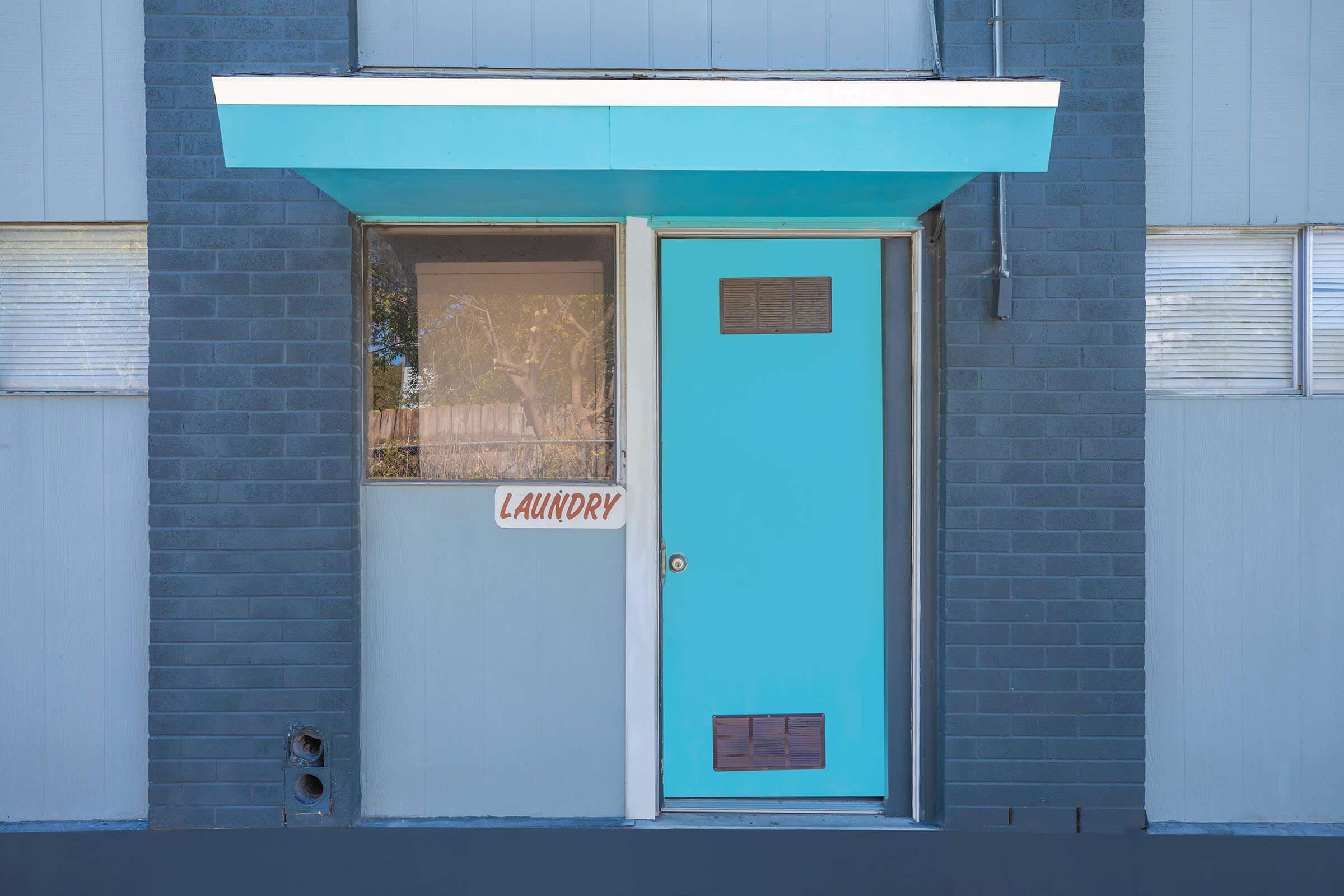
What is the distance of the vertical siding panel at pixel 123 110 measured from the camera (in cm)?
355

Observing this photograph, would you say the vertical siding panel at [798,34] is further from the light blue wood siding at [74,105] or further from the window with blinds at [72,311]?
the window with blinds at [72,311]

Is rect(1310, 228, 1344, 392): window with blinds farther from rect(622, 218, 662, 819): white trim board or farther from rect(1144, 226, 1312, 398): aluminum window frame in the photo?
rect(622, 218, 662, 819): white trim board

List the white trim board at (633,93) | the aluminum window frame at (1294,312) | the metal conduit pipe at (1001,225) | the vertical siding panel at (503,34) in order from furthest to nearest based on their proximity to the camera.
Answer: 1. the aluminum window frame at (1294,312)
2. the vertical siding panel at (503,34)
3. the metal conduit pipe at (1001,225)
4. the white trim board at (633,93)

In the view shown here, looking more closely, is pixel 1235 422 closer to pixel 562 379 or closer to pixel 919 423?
pixel 919 423

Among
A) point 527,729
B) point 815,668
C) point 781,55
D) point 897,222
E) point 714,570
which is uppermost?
point 781,55

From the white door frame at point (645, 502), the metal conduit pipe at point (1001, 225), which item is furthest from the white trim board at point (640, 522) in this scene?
the metal conduit pipe at point (1001, 225)

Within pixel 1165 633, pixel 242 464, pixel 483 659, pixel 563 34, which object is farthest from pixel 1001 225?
pixel 242 464

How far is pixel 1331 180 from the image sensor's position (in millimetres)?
3607

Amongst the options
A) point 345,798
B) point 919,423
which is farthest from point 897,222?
point 345,798

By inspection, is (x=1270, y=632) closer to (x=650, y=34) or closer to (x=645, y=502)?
(x=645, y=502)

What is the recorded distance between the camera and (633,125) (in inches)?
109

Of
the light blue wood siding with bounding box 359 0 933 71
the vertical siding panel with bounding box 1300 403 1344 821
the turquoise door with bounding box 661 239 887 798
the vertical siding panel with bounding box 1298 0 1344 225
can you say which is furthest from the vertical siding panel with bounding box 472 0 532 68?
the vertical siding panel with bounding box 1300 403 1344 821

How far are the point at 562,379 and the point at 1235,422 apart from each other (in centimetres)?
288

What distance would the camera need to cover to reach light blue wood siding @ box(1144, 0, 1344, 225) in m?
3.59
